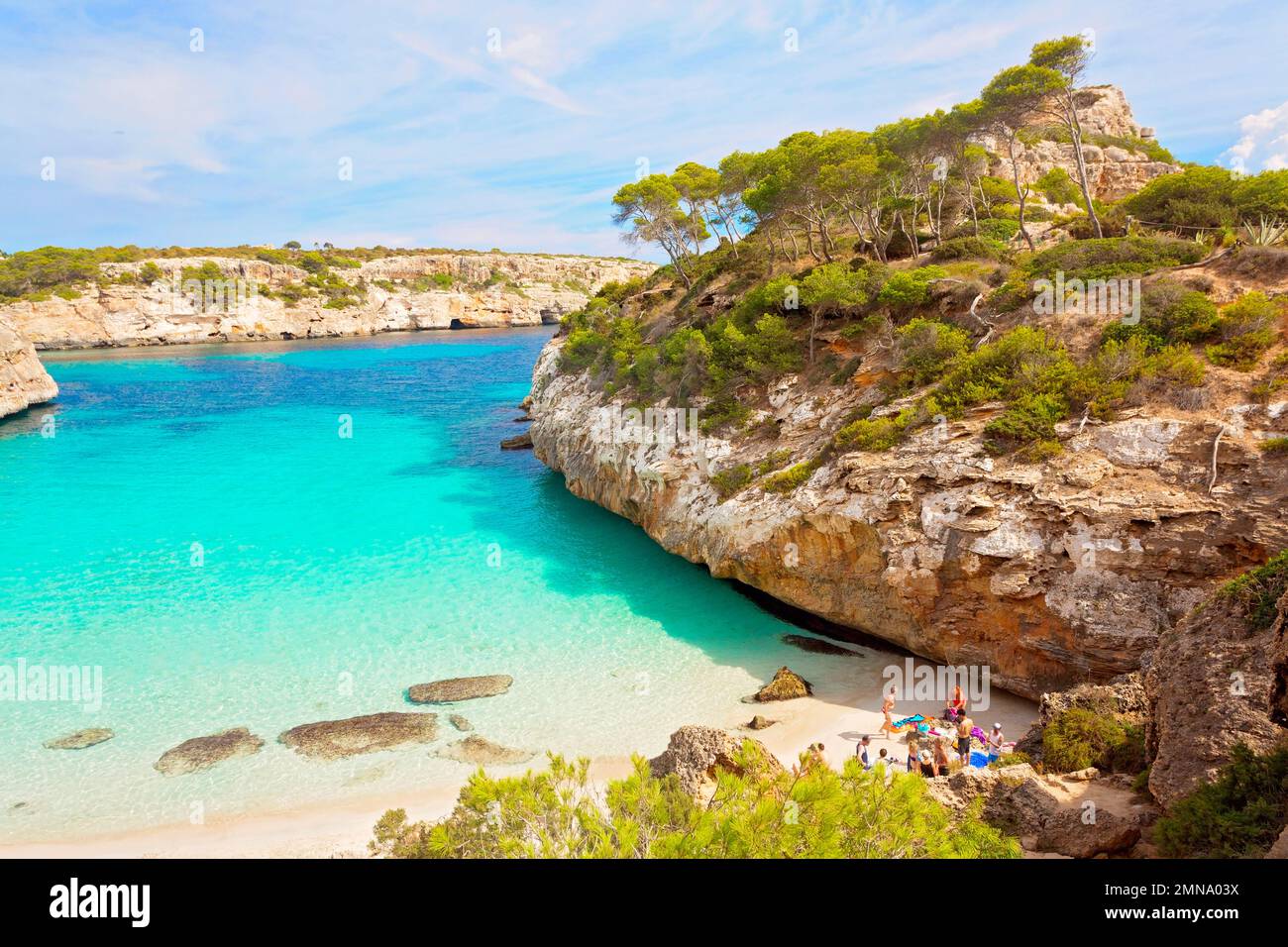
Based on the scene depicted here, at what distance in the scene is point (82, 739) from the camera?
1377cm

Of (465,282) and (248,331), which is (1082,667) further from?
(465,282)

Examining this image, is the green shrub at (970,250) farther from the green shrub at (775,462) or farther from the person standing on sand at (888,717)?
the person standing on sand at (888,717)

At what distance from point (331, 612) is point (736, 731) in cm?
1257

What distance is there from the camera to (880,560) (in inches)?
636

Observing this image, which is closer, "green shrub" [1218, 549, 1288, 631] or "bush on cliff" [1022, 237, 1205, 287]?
"green shrub" [1218, 549, 1288, 631]

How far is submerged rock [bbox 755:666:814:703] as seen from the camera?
50.1 feet

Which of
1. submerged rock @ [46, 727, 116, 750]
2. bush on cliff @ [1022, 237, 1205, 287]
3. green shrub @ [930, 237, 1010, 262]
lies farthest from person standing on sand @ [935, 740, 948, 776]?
green shrub @ [930, 237, 1010, 262]

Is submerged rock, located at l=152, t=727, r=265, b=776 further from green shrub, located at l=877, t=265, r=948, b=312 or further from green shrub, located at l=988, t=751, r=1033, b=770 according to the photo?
green shrub, located at l=877, t=265, r=948, b=312

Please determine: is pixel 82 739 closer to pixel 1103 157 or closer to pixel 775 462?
pixel 775 462

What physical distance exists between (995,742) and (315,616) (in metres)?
17.9

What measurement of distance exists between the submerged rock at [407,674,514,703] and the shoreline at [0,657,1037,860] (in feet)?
9.09

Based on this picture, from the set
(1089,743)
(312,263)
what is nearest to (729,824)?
(1089,743)

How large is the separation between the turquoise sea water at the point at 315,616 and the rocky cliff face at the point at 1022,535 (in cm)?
286
